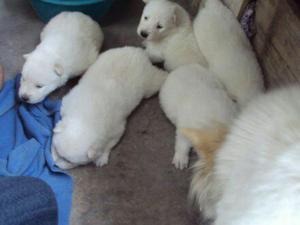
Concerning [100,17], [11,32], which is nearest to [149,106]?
[100,17]

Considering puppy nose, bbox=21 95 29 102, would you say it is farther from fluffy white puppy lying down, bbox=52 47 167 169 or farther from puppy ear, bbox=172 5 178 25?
puppy ear, bbox=172 5 178 25

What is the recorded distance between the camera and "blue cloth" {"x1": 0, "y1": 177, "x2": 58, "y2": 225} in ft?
3.02

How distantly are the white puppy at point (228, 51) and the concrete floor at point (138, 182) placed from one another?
0.36 meters

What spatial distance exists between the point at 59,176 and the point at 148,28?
89cm

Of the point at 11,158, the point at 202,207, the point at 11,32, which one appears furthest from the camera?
the point at 11,32

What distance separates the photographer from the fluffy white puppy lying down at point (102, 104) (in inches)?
67.1

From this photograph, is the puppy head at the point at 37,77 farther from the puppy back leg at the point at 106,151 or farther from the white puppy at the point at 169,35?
the white puppy at the point at 169,35

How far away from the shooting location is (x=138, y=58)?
A: 202 centimetres

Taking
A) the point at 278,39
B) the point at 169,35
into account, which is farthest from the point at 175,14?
the point at 278,39

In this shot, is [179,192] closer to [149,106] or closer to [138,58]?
[149,106]

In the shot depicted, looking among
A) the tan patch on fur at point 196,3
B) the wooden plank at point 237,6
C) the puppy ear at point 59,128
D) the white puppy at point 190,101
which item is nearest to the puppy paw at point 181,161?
the white puppy at point 190,101

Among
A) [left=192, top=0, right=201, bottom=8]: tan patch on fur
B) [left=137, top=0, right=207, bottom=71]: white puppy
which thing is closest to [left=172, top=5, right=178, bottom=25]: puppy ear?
[left=137, top=0, right=207, bottom=71]: white puppy

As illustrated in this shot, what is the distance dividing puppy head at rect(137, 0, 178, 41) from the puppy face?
50 centimetres

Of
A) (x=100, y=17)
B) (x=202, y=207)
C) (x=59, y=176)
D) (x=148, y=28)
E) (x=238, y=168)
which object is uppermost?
(x=238, y=168)
